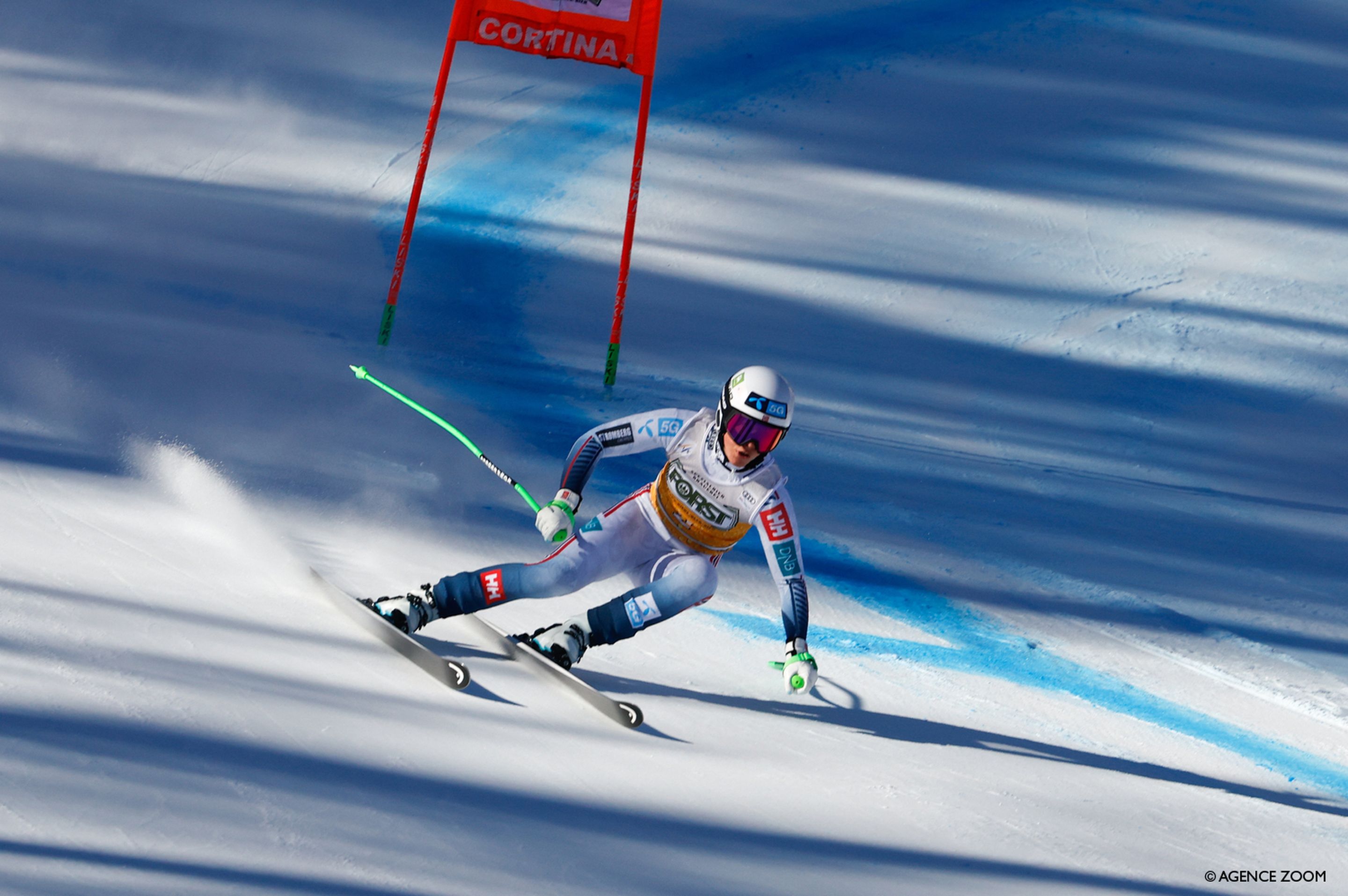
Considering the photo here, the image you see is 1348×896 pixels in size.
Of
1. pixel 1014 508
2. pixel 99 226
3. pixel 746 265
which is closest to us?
pixel 1014 508

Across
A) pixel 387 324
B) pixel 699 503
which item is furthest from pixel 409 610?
pixel 387 324

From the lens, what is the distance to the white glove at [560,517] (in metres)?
3.91

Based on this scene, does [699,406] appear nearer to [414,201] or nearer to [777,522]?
[414,201]

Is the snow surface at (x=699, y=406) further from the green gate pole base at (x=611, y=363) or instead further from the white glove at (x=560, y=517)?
the white glove at (x=560, y=517)

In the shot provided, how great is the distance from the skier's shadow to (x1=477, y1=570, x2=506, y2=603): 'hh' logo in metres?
0.41

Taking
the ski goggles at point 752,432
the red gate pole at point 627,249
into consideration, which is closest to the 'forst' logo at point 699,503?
the ski goggles at point 752,432

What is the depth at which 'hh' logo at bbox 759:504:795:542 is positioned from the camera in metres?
3.97

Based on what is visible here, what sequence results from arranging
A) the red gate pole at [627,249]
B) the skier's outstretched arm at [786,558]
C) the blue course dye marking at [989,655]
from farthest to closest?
the red gate pole at [627,249], the blue course dye marking at [989,655], the skier's outstretched arm at [786,558]

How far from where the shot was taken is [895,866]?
3.34m

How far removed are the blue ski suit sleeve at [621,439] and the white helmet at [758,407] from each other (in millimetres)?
246

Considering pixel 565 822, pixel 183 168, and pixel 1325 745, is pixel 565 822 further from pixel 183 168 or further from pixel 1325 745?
pixel 183 168

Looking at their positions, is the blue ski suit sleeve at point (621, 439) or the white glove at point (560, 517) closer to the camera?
the white glove at point (560, 517)

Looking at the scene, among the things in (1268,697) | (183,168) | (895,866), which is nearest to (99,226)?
(183,168)

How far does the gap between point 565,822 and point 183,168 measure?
6.17m
